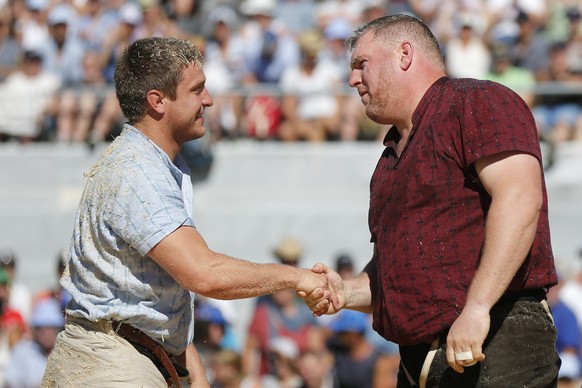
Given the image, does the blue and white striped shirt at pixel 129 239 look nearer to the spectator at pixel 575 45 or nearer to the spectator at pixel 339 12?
→ the spectator at pixel 575 45

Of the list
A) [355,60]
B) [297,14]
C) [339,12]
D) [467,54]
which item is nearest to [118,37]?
[297,14]

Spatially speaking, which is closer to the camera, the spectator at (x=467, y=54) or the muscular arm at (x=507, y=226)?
the muscular arm at (x=507, y=226)

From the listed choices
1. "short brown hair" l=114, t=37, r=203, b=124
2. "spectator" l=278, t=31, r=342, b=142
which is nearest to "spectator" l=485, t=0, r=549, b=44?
"spectator" l=278, t=31, r=342, b=142

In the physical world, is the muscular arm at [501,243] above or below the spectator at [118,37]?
below

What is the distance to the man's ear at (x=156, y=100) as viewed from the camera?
4930mm

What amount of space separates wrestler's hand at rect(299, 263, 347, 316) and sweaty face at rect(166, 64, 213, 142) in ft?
3.00

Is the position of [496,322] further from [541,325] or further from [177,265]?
[177,265]

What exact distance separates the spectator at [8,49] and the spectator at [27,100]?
18.3 inches

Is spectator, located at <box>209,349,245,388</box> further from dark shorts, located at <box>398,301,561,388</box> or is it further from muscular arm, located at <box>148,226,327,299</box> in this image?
dark shorts, located at <box>398,301,561,388</box>

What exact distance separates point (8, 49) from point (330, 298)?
404 inches

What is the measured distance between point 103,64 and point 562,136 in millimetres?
5462

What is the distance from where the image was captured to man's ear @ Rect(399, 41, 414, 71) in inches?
200

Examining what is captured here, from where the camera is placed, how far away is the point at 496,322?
4742 millimetres

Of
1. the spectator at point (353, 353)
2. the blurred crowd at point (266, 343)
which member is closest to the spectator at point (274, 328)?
the blurred crowd at point (266, 343)
